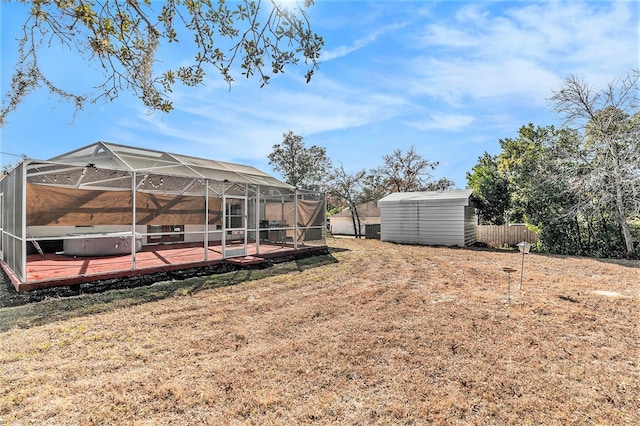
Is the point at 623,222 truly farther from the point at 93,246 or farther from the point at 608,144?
the point at 93,246

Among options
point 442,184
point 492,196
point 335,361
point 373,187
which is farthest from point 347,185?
point 335,361

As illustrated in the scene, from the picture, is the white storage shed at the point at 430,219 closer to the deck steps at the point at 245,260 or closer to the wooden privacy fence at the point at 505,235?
the wooden privacy fence at the point at 505,235

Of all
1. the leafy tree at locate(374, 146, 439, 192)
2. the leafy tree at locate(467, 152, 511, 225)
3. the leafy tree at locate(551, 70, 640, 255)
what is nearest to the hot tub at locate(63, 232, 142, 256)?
the leafy tree at locate(551, 70, 640, 255)

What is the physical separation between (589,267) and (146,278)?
470 inches

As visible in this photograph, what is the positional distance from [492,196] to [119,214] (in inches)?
718

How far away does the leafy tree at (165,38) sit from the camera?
7.17 ft

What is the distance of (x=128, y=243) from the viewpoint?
909cm

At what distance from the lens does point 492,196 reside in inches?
697

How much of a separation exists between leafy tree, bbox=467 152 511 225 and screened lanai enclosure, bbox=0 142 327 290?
11332mm

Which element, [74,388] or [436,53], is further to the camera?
[436,53]

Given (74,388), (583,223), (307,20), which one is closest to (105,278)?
(74,388)

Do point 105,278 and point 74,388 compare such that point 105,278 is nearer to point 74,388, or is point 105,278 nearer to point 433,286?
point 74,388

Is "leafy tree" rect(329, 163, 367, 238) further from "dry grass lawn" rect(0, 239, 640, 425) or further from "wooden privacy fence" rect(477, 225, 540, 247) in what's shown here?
"dry grass lawn" rect(0, 239, 640, 425)

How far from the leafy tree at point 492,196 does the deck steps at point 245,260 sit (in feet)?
46.2
